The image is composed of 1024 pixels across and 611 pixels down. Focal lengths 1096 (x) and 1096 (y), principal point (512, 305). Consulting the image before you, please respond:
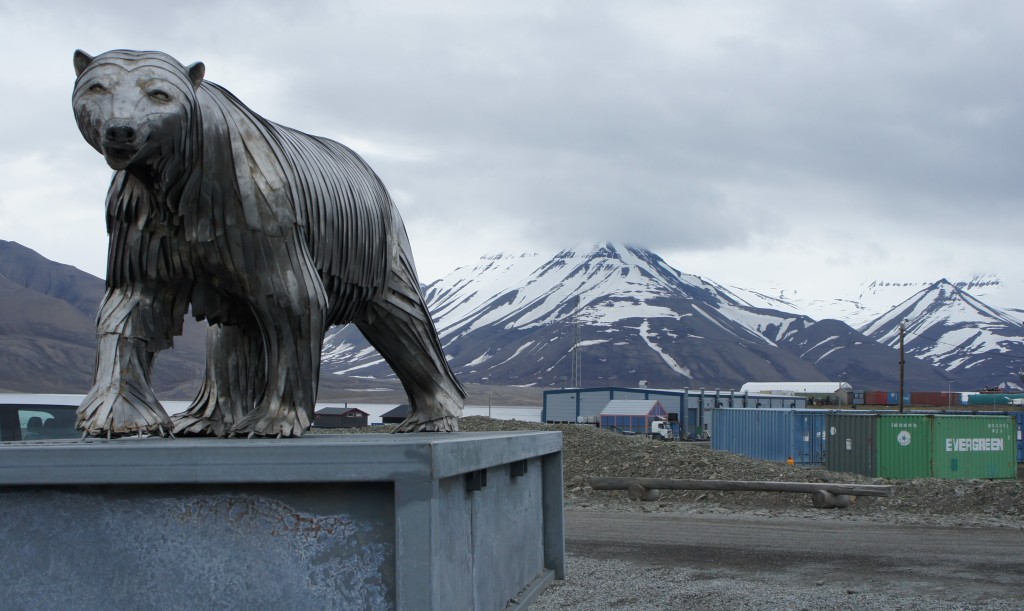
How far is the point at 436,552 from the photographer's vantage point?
17.1 ft

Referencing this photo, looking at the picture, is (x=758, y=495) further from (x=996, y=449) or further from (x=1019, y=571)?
(x=996, y=449)

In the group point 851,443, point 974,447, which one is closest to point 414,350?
point 851,443

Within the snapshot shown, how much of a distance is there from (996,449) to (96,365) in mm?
31383

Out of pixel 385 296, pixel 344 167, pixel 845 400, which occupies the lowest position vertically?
pixel 845 400

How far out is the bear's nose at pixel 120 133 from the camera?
5.55m

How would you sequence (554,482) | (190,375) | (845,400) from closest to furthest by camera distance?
(554,482) < (845,400) < (190,375)

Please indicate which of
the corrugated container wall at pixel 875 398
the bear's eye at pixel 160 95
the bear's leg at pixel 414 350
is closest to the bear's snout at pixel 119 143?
the bear's eye at pixel 160 95

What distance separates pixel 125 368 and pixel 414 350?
2.48m

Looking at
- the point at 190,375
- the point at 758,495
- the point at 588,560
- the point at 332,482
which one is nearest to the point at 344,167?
the point at 332,482

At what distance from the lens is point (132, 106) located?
5.68 m

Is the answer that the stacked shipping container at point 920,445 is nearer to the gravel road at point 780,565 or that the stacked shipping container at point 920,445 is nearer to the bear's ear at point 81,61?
the gravel road at point 780,565

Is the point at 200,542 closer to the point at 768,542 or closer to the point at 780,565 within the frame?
the point at 780,565

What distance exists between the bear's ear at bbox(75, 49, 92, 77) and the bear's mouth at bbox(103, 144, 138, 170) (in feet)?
1.91

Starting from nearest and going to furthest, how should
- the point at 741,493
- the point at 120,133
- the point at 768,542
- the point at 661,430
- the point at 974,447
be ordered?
1. the point at 120,133
2. the point at 768,542
3. the point at 741,493
4. the point at 974,447
5. the point at 661,430
